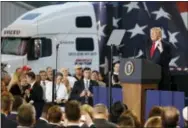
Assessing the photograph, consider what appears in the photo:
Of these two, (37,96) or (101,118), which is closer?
(101,118)

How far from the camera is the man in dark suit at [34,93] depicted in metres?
9.25

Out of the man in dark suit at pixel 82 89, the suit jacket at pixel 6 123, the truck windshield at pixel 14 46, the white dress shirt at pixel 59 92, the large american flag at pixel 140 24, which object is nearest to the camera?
the suit jacket at pixel 6 123

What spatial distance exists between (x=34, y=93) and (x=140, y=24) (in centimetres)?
430

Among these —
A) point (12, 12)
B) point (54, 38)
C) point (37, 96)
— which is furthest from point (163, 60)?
point (12, 12)

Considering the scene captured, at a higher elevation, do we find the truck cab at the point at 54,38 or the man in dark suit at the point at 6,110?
the truck cab at the point at 54,38

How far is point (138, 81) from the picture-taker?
7828mm

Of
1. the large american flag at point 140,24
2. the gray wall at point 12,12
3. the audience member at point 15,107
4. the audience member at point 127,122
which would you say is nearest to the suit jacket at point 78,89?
the large american flag at point 140,24

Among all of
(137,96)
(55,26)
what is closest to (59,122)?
(137,96)

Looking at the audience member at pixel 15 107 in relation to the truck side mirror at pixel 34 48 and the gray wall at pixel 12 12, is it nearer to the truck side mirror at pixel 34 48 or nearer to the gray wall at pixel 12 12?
the gray wall at pixel 12 12

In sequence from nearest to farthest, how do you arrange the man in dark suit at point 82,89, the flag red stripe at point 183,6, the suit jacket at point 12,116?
the suit jacket at point 12,116
the man in dark suit at point 82,89
the flag red stripe at point 183,6

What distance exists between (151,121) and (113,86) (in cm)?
417

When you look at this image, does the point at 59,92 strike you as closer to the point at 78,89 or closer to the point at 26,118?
the point at 78,89

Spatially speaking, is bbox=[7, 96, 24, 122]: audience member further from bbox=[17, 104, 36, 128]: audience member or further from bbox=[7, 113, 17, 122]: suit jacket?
bbox=[17, 104, 36, 128]: audience member

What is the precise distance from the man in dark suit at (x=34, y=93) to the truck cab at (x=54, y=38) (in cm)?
406
